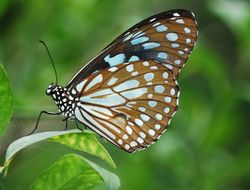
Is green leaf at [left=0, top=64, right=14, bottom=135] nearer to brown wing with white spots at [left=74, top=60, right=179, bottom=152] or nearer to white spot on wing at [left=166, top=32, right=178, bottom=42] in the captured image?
brown wing with white spots at [left=74, top=60, right=179, bottom=152]

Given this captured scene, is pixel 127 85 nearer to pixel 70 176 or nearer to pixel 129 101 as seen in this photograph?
pixel 129 101

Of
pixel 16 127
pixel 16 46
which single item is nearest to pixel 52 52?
pixel 16 46

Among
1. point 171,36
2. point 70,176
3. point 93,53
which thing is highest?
point 171,36

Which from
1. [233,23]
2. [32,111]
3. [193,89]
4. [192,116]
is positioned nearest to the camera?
[32,111]

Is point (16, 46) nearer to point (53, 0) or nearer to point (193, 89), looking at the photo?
point (53, 0)

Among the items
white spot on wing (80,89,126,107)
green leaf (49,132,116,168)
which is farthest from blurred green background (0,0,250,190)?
green leaf (49,132,116,168)

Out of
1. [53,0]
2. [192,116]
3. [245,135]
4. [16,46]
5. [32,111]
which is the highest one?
[53,0]

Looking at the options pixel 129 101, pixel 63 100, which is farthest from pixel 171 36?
pixel 63 100
